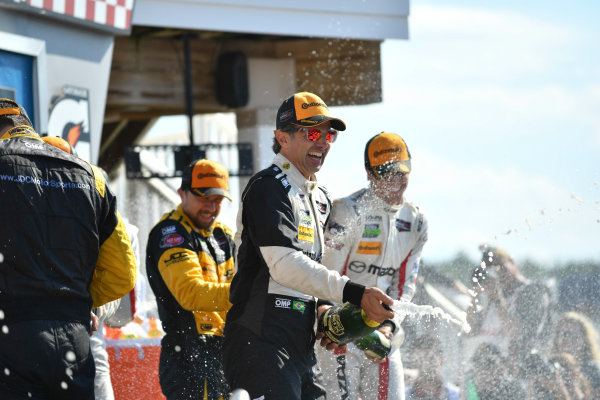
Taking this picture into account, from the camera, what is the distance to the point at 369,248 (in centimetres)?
572

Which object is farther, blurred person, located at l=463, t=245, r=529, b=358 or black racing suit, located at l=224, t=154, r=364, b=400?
blurred person, located at l=463, t=245, r=529, b=358

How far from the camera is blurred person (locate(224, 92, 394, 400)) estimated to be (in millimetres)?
3965

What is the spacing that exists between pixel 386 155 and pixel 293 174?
1.59 m

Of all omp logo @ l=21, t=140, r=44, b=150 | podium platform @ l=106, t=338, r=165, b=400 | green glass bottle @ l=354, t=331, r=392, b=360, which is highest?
omp logo @ l=21, t=140, r=44, b=150

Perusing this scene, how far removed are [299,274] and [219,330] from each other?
1.69 m

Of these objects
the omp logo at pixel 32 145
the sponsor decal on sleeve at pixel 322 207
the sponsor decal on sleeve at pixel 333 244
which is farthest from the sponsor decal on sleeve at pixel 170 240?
the omp logo at pixel 32 145

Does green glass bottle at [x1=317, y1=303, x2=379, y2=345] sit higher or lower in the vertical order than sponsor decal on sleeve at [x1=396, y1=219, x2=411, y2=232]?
lower

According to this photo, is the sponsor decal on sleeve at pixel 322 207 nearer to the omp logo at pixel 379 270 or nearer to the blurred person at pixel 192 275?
the blurred person at pixel 192 275

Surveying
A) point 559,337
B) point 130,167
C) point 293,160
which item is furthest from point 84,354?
point 130,167

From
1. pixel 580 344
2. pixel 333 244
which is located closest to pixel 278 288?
pixel 333 244

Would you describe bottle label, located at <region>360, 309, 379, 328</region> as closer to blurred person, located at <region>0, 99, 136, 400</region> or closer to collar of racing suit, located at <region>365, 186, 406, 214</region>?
blurred person, located at <region>0, 99, 136, 400</region>

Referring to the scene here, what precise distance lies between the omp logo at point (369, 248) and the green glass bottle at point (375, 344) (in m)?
0.90

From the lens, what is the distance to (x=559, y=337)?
7891mm

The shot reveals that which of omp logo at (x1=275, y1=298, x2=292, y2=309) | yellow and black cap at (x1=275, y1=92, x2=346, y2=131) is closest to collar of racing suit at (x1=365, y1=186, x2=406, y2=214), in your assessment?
yellow and black cap at (x1=275, y1=92, x2=346, y2=131)
